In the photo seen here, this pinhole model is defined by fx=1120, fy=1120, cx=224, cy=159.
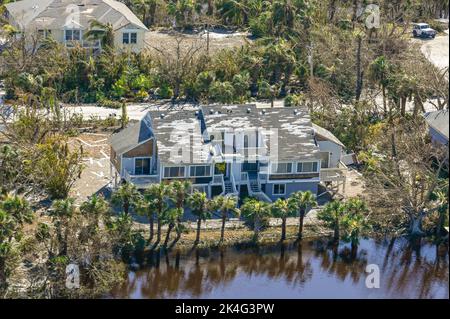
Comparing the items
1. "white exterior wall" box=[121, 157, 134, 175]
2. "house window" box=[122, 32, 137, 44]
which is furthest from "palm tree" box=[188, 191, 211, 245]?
"house window" box=[122, 32, 137, 44]

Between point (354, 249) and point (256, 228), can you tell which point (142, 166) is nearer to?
point (256, 228)

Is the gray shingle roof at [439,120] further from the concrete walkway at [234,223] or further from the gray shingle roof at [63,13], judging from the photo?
the gray shingle roof at [63,13]

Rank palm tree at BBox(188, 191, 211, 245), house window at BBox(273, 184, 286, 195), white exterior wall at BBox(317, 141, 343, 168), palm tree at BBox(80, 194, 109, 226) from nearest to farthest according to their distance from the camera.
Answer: palm tree at BBox(80, 194, 109, 226)
palm tree at BBox(188, 191, 211, 245)
house window at BBox(273, 184, 286, 195)
white exterior wall at BBox(317, 141, 343, 168)

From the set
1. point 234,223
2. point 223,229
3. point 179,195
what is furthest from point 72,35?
point 179,195

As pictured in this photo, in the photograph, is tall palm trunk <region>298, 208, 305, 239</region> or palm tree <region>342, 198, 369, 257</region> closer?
palm tree <region>342, 198, 369, 257</region>

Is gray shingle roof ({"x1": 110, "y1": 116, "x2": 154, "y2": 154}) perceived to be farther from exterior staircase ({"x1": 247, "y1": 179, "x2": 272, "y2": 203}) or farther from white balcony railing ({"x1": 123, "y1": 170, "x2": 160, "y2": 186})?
exterior staircase ({"x1": 247, "y1": 179, "x2": 272, "y2": 203})

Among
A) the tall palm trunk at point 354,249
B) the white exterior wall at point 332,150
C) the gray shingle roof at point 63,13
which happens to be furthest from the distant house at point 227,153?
the gray shingle roof at point 63,13
